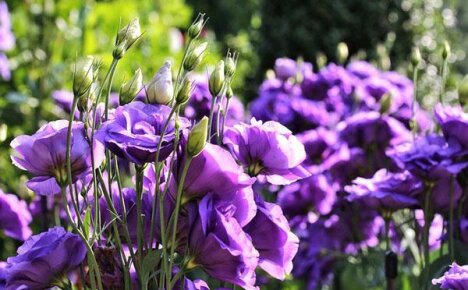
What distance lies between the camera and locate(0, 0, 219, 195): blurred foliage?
2799mm

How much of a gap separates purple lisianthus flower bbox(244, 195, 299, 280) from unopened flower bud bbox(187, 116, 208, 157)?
0.15m

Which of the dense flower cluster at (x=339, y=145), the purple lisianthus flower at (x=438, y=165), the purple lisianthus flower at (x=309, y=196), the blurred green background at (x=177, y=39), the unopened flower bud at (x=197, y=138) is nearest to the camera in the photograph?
the unopened flower bud at (x=197, y=138)

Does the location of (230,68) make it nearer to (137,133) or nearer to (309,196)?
(137,133)

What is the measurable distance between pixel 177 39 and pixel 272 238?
2.90 m

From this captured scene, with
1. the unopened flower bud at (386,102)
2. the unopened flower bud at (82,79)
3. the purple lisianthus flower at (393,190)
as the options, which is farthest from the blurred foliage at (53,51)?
the unopened flower bud at (82,79)

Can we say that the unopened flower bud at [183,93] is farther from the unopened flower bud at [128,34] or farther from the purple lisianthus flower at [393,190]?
the purple lisianthus flower at [393,190]

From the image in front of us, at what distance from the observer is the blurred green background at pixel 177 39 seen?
2906mm

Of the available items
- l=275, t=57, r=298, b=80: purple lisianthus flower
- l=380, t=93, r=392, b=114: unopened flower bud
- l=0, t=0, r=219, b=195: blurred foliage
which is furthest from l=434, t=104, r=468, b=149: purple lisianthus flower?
l=0, t=0, r=219, b=195: blurred foliage

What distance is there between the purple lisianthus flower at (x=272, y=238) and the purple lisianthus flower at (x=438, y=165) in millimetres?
354

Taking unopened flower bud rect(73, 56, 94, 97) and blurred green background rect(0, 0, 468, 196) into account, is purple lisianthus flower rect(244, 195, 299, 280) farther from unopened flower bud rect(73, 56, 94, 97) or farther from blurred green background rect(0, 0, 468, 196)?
blurred green background rect(0, 0, 468, 196)

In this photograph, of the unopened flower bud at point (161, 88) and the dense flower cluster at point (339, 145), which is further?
the dense flower cluster at point (339, 145)

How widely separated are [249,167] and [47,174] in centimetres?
23

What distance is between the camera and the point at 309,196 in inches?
74.8

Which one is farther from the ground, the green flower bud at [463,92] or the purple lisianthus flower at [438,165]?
the green flower bud at [463,92]
